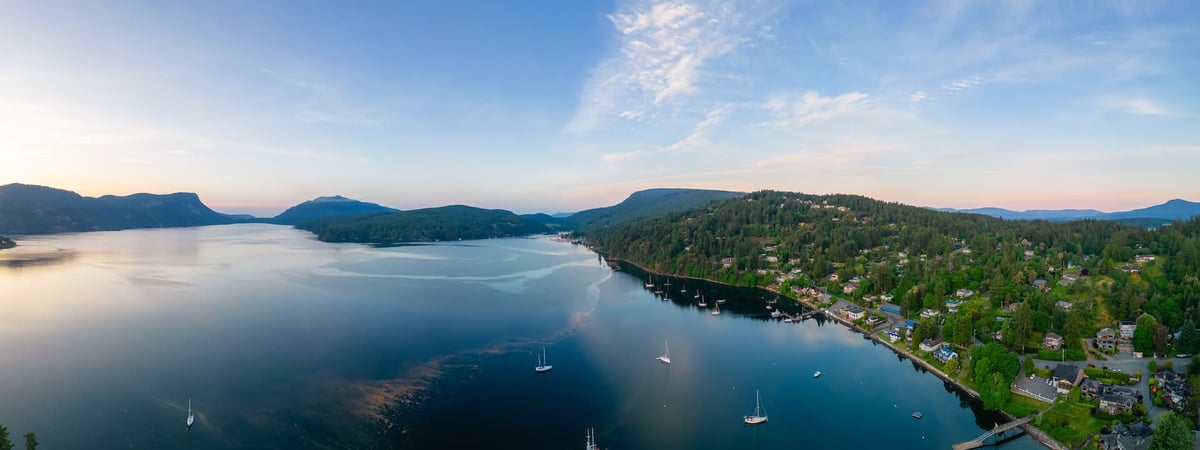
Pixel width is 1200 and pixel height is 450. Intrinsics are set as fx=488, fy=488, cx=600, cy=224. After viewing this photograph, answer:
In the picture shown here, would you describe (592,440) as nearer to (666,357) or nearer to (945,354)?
(666,357)

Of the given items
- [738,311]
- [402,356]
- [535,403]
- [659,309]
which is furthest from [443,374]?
[738,311]

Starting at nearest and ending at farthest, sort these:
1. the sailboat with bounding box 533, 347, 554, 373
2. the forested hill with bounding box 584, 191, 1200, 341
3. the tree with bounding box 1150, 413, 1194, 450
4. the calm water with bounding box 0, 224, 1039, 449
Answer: the tree with bounding box 1150, 413, 1194, 450
the calm water with bounding box 0, 224, 1039, 449
the sailboat with bounding box 533, 347, 554, 373
the forested hill with bounding box 584, 191, 1200, 341

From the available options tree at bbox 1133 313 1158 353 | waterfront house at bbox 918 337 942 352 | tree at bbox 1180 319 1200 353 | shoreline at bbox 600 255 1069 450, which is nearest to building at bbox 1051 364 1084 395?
shoreline at bbox 600 255 1069 450

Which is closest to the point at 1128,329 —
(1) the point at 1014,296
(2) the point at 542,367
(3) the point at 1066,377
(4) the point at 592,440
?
(1) the point at 1014,296

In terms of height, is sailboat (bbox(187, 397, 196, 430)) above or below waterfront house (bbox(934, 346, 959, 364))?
below

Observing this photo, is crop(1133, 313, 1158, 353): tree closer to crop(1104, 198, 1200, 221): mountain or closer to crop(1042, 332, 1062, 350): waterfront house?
crop(1042, 332, 1062, 350): waterfront house

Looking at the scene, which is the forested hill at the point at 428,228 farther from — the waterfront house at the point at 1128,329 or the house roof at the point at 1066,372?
the waterfront house at the point at 1128,329

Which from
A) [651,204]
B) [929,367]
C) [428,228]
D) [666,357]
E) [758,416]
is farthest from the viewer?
[651,204]
